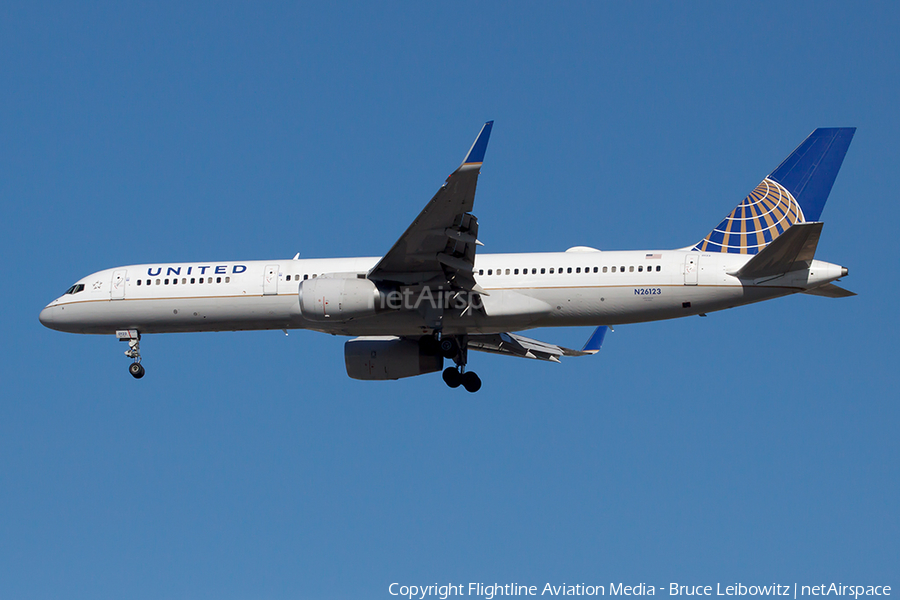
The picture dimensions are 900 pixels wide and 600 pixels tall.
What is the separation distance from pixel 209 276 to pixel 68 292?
4.70 metres

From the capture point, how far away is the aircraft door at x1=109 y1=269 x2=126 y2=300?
2741cm

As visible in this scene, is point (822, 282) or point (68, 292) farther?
point (68, 292)

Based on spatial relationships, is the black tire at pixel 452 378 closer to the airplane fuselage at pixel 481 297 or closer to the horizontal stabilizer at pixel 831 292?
the airplane fuselage at pixel 481 297

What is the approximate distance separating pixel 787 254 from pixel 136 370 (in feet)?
58.0

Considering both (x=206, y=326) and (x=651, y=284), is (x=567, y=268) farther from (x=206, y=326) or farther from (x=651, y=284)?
(x=206, y=326)

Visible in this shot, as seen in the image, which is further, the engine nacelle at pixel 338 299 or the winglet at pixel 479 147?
the engine nacelle at pixel 338 299

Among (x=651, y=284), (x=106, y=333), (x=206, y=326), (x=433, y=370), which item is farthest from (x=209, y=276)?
(x=651, y=284)

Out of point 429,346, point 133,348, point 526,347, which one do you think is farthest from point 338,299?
point 526,347

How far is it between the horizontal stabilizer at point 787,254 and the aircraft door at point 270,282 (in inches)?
465

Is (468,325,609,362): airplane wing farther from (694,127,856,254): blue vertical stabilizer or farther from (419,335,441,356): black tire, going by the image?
(694,127,856,254): blue vertical stabilizer

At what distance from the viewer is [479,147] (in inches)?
823

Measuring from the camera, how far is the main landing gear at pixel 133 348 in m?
27.7

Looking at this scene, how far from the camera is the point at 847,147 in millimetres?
25812

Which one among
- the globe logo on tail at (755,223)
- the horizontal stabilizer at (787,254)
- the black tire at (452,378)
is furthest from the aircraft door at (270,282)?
the horizontal stabilizer at (787,254)
